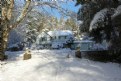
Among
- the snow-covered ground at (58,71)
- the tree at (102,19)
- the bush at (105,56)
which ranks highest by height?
the tree at (102,19)

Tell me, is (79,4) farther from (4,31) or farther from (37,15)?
(4,31)

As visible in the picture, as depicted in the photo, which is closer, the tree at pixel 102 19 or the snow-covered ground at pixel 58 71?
the snow-covered ground at pixel 58 71

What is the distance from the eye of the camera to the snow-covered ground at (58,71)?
52.8 ft

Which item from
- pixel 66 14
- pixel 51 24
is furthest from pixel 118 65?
pixel 51 24

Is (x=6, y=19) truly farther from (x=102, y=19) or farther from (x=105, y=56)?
(x=105, y=56)

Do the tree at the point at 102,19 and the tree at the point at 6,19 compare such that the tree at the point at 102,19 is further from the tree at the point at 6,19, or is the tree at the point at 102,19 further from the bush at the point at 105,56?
the tree at the point at 6,19

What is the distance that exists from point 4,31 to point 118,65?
27.8 ft

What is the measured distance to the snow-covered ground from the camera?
16.1 metres

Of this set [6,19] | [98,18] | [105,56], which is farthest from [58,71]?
[6,19]

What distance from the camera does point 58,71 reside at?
17.6m

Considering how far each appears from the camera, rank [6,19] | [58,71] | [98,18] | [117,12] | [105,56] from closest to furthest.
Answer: [58,71] < [117,12] < [98,18] < [6,19] < [105,56]

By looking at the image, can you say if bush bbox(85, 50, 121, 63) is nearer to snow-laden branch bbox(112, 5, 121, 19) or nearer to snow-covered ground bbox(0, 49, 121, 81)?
snow-covered ground bbox(0, 49, 121, 81)

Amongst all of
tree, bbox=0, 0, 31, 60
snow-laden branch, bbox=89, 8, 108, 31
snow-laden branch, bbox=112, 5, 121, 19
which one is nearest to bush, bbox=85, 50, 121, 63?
snow-laden branch, bbox=89, 8, 108, 31

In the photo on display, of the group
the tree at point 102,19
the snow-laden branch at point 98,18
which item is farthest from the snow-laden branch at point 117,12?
the snow-laden branch at point 98,18
